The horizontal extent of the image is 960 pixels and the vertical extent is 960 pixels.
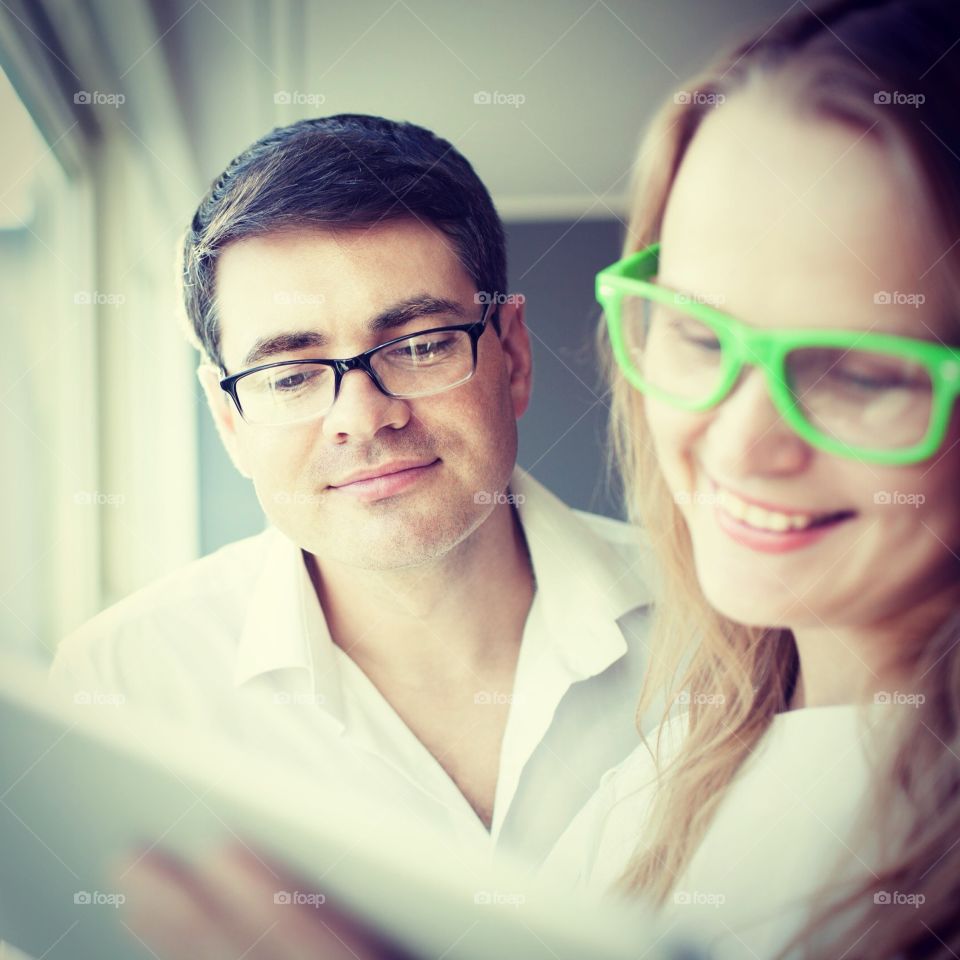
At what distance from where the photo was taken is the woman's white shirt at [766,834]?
2.71 ft

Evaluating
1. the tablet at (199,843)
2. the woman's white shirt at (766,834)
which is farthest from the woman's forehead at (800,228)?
the tablet at (199,843)

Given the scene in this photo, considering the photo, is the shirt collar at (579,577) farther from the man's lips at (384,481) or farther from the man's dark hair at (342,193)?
the man's dark hair at (342,193)

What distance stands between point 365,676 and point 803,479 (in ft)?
1.81

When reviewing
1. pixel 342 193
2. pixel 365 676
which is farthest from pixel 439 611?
pixel 342 193

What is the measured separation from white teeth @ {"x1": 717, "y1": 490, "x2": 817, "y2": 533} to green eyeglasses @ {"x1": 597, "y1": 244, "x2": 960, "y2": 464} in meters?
0.07

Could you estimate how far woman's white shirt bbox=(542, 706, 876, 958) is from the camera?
83 centimetres

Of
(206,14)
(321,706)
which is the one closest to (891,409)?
(321,706)

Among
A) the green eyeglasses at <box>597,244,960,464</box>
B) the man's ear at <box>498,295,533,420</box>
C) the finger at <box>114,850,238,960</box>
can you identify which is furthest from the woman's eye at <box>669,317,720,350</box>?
the finger at <box>114,850,238,960</box>

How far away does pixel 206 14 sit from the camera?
0.98 meters

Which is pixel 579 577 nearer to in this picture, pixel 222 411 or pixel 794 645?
pixel 794 645

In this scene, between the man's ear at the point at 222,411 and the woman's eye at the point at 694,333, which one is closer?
the woman's eye at the point at 694,333

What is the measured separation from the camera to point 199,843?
101cm

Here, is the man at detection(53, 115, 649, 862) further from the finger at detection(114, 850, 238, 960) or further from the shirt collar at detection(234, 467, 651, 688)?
the finger at detection(114, 850, 238, 960)

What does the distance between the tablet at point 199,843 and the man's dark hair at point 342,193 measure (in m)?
0.48
